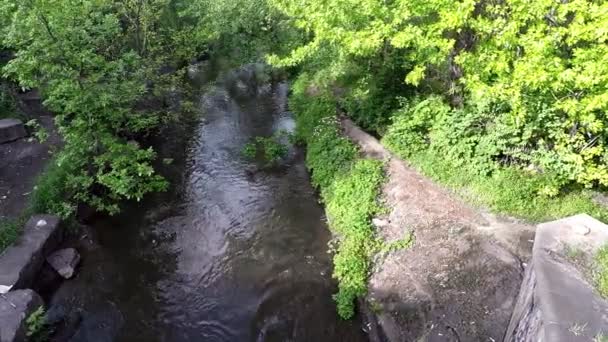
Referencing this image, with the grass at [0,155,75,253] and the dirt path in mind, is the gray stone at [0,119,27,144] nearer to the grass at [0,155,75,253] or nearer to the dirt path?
the grass at [0,155,75,253]

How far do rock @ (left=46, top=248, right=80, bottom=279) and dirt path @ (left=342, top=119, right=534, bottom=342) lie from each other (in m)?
7.34

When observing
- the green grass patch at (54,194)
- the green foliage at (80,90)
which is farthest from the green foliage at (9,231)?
the green foliage at (80,90)

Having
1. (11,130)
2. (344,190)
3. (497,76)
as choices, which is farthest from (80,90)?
(497,76)

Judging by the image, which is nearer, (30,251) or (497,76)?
(497,76)

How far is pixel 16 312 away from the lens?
870 centimetres

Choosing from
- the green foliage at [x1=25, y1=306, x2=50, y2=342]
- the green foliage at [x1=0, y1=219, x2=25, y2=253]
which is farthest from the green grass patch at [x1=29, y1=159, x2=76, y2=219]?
the green foliage at [x1=25, y1=306, x2=50, y2=342]

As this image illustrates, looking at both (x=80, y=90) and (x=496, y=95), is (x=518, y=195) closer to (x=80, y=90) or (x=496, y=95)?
(x=496, y=95)

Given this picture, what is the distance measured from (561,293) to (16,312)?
31.9 feet

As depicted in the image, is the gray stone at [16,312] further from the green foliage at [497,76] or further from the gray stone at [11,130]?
the green foliage at [497,76]

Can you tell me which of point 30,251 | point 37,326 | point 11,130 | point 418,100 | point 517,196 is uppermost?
point 418,100

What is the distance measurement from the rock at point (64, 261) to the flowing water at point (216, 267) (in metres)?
0.24

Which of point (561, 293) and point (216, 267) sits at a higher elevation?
point (561, 293)

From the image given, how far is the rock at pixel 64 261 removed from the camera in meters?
10.8

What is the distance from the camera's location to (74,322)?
9742 millimetres
